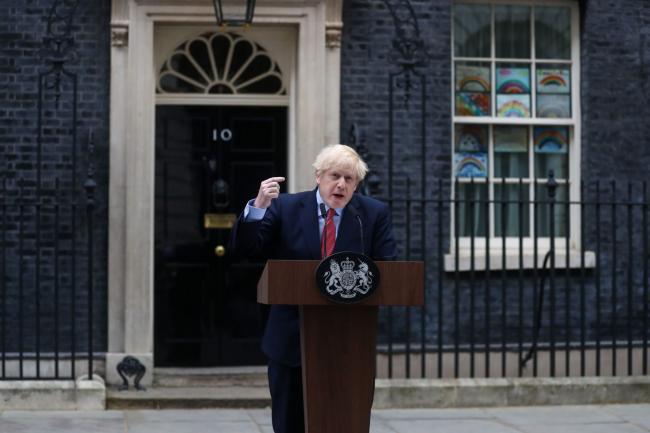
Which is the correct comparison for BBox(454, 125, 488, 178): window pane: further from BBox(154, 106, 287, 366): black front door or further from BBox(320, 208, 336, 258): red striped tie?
BBox(320, 208, 336, 258): red striped tie

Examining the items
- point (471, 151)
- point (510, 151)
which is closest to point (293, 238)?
point (471, 151)

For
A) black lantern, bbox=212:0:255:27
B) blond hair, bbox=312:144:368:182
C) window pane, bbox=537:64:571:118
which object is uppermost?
black lantern, bbox=212:0:255:27

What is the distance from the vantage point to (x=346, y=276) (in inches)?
179

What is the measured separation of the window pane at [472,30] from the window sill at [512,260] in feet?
5.84

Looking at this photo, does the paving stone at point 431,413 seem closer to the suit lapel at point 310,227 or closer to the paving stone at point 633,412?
the paving stone at point 633,412

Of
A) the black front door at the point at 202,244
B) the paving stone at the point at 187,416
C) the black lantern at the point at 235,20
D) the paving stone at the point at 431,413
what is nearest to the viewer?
the paving stone at the point at 187,416

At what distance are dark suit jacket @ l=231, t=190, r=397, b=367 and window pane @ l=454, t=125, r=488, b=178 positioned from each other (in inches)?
213

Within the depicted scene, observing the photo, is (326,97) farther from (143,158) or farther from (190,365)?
(190,365)

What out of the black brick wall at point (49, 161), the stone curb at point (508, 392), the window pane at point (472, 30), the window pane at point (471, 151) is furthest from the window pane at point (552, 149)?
the black brick wall at point (49, 161)

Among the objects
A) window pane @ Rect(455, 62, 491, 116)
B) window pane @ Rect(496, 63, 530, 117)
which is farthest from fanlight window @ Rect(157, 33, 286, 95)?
window pane @ Rect(496, 63, 530, 117)

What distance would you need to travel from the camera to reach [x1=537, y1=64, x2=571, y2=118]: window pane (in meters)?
10.6

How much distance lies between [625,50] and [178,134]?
3.99 m

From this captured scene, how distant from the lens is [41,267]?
959 centimetres

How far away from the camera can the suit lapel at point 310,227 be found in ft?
16.2
